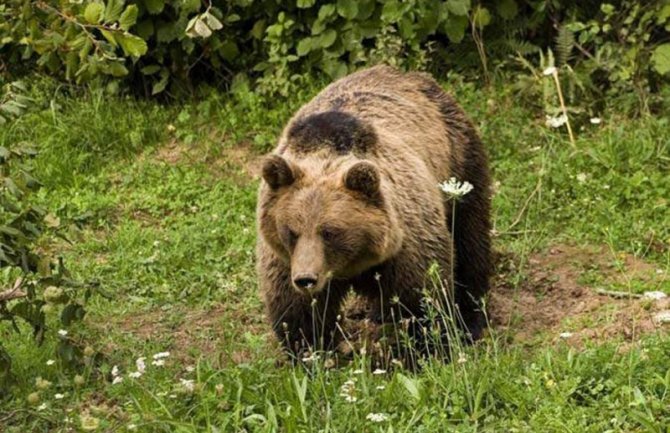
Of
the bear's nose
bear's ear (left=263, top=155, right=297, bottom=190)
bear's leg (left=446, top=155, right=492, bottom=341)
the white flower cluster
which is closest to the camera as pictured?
the white flower cluster

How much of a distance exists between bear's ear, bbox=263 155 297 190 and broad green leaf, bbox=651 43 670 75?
13.2ft

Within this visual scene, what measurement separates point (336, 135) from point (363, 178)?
18.3 inches

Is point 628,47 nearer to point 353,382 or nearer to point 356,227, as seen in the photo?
point 356,227

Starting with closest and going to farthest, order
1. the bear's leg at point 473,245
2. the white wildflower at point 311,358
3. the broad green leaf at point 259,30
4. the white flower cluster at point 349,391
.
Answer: the white flower cluster at point 349,391
the white wildflower at point 311,358
the bear's leg at point 473,245
the broad green leaf at point 259,30

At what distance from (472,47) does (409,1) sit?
903mm

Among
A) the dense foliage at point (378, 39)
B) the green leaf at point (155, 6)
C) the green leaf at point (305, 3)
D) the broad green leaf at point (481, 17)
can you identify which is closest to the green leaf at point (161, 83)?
the dense foliage at point (378, 39)

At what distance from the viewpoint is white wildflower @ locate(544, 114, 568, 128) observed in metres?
8.73

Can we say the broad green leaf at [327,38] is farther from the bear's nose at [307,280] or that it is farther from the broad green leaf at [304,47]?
the bear's nose at [307,280]

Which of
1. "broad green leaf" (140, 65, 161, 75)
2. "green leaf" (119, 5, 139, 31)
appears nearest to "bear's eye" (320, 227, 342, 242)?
"green leaf" (119, 5, 139, 31)

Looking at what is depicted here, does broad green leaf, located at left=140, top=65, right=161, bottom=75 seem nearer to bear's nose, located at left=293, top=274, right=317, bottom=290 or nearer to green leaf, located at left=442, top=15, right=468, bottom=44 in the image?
green leaf, located at left=442, top=15, right=468, bottom=44

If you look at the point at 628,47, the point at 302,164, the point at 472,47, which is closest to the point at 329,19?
the point at 472,47

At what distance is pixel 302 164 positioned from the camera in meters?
6.33

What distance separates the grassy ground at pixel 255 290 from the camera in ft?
17.5

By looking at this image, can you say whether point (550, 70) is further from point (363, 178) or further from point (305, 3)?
point (363, 178)
